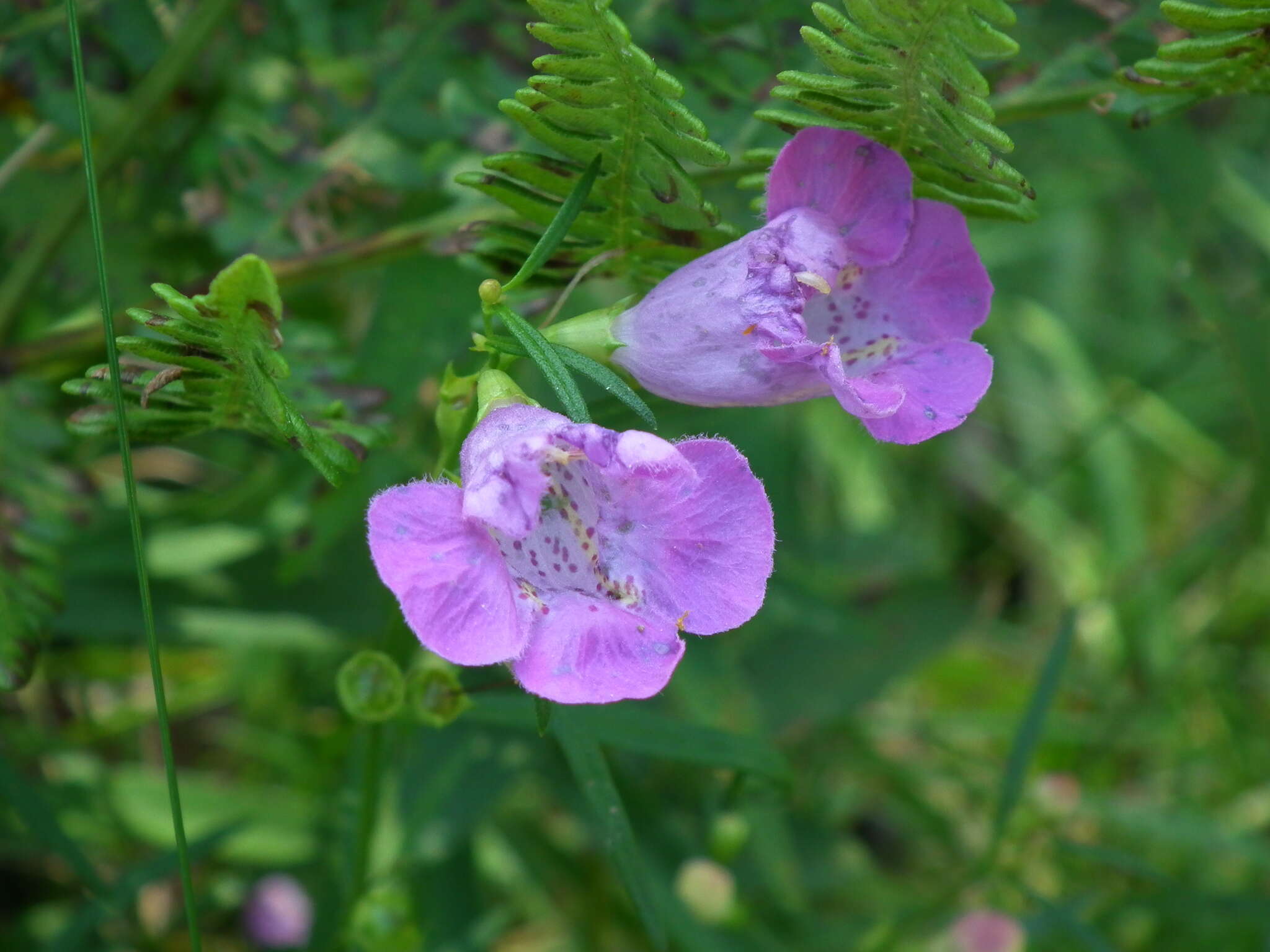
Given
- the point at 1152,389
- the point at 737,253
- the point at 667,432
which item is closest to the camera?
the point at 737,253

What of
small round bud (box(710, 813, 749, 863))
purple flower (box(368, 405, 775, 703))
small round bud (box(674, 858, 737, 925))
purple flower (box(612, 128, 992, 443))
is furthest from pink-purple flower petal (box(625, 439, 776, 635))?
small round bud (box(674, 858, 737, 925))

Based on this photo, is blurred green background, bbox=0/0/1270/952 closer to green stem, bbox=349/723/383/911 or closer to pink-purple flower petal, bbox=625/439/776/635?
green stem, bbox=349/723/383/911

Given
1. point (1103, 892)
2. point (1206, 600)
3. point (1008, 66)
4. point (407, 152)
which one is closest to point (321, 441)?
point (407, 152)

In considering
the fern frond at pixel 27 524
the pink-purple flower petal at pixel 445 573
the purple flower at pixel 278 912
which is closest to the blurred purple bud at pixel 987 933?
the purple flower at pixel 278 912

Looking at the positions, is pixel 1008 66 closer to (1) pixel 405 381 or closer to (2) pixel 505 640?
(1) pixel 405 381

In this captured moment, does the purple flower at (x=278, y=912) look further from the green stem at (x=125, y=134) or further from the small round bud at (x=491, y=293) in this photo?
the small round bud at (x=491, y=293)

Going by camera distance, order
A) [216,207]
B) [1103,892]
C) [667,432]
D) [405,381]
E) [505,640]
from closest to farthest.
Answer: [505,640] → [405,381] → [216,207] → [667,432] → [1103,892]

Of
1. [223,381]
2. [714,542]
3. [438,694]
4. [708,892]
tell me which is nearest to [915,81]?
[714,542]
